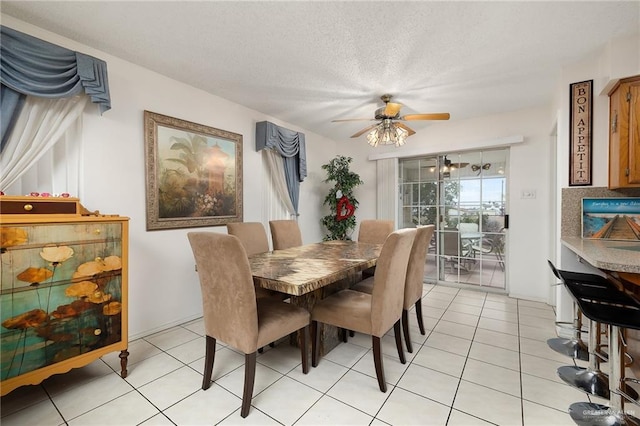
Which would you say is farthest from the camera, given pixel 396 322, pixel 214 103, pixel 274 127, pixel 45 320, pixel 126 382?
pixel 274 127

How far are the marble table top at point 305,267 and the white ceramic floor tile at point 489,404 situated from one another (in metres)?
1.01

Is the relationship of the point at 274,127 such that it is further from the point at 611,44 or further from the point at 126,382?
the point at 611,44

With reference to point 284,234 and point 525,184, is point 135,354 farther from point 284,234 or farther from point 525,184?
point 525,184

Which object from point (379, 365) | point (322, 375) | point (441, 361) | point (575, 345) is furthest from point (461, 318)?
point (322, 375)

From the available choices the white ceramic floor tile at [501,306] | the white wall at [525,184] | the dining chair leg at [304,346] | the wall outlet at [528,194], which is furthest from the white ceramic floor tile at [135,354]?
the wall outlet at [528,194]

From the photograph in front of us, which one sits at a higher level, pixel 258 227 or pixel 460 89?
pixel 460 89

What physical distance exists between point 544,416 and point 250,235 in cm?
257

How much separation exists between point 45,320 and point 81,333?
22 cm

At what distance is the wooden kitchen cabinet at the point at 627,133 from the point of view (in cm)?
209

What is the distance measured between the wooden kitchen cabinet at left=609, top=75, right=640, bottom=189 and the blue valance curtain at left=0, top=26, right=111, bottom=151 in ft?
13.5

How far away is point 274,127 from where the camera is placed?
144 inches

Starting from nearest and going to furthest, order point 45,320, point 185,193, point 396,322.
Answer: point 45,320 → point 396,322 → point 185,193

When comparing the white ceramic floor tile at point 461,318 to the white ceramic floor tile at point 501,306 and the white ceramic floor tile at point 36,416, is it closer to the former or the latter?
the white ceramic floor tile at point 501,306

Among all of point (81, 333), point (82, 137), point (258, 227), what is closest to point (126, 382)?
point (81, 333)
